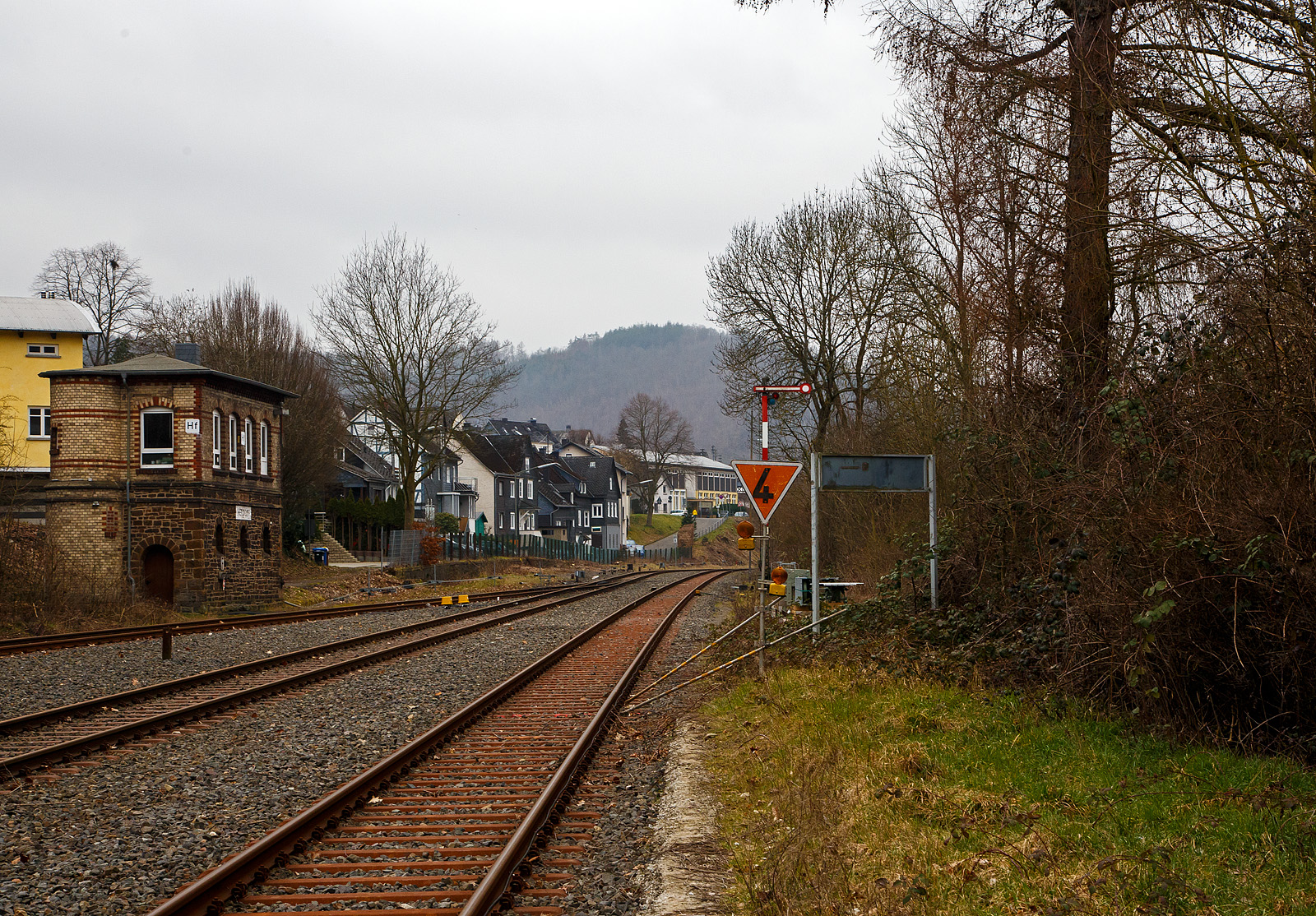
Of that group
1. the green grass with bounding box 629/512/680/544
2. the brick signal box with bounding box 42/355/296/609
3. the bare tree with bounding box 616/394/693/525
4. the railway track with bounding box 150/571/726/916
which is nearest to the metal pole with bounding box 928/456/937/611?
the railway track with bounding box 150/571/726/916

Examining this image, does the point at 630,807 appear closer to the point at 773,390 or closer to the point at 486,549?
the point at 773,390

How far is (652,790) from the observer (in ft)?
28.2

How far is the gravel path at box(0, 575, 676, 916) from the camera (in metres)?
6.23

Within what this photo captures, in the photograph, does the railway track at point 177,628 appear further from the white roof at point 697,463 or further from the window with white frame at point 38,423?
the white roof at point 697,463

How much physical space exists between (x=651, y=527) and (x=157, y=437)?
284 feet

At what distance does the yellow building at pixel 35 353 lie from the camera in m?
46.3

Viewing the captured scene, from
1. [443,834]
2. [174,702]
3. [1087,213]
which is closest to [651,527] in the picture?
[174,702]

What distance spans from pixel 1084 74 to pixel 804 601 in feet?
40.2

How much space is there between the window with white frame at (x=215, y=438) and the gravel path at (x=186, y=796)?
18529 millimetres

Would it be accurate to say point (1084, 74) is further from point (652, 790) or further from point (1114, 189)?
point (652, 790)

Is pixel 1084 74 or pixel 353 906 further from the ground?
pixel 1084 74

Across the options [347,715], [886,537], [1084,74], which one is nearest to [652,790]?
[347,715]

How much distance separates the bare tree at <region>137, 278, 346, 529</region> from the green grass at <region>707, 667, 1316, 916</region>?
41.3 metres

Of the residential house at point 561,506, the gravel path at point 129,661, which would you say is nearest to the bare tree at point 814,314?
the gravel path at point 129,661
